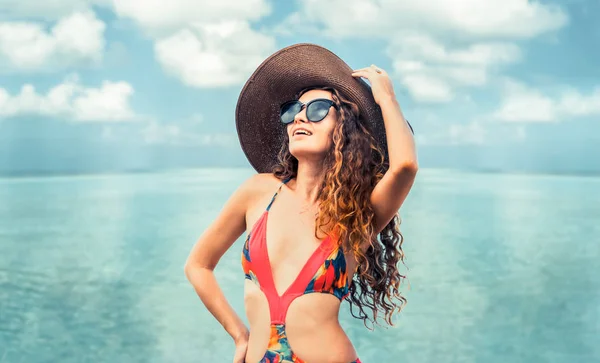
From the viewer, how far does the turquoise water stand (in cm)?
956

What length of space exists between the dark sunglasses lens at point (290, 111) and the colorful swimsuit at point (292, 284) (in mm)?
429

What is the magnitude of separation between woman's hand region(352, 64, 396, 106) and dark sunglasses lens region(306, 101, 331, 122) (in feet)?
0.57

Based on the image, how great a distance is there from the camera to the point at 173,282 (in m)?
12.2

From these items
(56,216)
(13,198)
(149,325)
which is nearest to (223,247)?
(149,325)

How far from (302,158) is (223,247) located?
48 centimetres

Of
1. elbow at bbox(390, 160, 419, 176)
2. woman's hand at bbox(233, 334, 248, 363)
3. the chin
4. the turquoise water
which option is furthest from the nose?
the turquoise water

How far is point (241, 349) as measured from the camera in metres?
2.60

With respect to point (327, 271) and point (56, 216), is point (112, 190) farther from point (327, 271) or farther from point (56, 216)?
point (327, 271)

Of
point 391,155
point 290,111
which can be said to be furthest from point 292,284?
point 290,111

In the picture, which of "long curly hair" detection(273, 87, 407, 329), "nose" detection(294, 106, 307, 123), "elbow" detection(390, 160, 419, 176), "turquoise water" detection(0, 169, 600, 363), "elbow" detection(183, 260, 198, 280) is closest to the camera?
"elbow" detection(390, 160, 419, 176)

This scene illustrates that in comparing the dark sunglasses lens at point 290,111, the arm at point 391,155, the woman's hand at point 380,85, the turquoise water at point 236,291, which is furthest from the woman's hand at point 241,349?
the turquoise water at point 236,291

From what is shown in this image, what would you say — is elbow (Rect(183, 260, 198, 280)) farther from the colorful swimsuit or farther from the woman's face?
the woman's face

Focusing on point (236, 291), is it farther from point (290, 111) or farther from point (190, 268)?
point (290, 111)

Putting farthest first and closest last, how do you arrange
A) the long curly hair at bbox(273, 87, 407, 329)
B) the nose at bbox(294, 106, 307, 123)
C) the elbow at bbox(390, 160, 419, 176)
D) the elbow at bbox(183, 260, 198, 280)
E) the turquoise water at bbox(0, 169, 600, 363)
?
1. the turquoise water at bbox(0, 169, 600, 363)
2. the elbow at bbox(183, 260, 198, 280)
3. the nose at bbox(294, 106, 307, 123)
4. the long curly hair at bbox(273, 87, 407, 329)
5. the elbow at bbox(390, 160, 419, 176)
